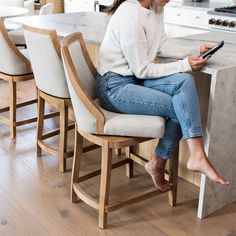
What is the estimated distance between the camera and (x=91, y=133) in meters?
1.99

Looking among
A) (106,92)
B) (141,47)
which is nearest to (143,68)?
(141,47)

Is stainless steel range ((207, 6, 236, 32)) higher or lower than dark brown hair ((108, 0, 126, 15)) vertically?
lower

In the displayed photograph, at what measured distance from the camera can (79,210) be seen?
88.4 inches

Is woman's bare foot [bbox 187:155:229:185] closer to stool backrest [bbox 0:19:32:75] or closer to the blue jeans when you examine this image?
the blue jeans

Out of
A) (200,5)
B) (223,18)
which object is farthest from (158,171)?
(200,5)

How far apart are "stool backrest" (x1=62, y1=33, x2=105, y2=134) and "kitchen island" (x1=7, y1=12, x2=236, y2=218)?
0.97 ft

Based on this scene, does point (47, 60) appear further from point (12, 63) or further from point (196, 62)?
point (196, 62)

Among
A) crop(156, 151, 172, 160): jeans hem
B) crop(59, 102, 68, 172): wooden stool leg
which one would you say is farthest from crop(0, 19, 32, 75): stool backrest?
crop(156, 151, 172, 160): jeans hem

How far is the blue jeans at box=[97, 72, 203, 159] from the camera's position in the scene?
73.7 inches

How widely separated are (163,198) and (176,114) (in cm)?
67

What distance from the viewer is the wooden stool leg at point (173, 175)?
2.20 metres

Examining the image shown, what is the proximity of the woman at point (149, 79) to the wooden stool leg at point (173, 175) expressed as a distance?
0.13 meters

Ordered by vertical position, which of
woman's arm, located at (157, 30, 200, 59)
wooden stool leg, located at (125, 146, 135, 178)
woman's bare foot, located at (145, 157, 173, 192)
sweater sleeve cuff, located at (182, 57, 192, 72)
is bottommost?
wooden stool leg, located at (125, 146, 135, 178)

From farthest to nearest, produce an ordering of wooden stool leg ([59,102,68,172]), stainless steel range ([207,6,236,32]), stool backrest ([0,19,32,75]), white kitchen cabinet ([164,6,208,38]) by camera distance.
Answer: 1. white kitchen cabinet ([164,6,208,38])
2. stainless steel range ([207,6,236,32])
3. stool backrest ([0,19,32,75])
4. wooden stool leg ([59,102,68,172])
